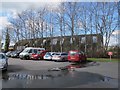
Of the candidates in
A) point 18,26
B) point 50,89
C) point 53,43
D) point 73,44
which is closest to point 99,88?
point 50,89

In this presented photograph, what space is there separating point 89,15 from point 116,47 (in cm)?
884

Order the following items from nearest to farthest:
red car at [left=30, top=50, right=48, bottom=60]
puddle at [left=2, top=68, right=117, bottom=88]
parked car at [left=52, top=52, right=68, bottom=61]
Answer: puddle at [left=2, top=68, right=117, bottom=88], parked car at [left=52, top=52, right=68, bottom=61], red car at [left=30, top=50, right=48, bottom=60]

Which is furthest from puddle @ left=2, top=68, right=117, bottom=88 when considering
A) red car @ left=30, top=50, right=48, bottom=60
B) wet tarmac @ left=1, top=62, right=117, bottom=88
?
red car @ left=30, top=50, right=48, bottom=60

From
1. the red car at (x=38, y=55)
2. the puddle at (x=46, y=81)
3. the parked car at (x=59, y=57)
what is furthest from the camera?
the red car at (x=38, y=55)

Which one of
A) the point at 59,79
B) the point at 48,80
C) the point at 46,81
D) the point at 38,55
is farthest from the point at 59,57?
the point at 46,81

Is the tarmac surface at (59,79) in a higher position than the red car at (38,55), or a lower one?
lower

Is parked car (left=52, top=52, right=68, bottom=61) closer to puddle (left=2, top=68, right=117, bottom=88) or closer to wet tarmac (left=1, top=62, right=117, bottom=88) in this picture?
wet tarmac (left=1, top=62, right=117, bottom=88)

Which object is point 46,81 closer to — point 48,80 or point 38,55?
point 48,80

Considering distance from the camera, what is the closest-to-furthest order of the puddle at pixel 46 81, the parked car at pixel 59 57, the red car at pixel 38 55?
the puddle at pixel 46 81, the parked car at pixel 59 57, the red car at pixel 38 55

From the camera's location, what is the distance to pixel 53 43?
2660 inches

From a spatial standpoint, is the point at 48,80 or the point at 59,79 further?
the point at 59,79

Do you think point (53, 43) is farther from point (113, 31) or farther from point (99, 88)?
point (99, 88)

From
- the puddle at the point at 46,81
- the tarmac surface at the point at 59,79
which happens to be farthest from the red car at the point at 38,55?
the puddle at the point at 46,81

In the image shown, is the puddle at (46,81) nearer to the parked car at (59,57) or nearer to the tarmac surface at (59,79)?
the tarmac surface at (59,79)
